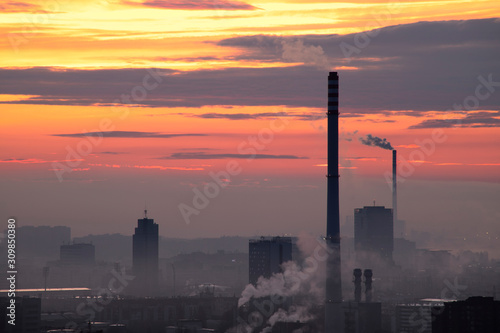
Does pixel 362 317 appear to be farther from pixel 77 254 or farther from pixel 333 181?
pixel 77 254

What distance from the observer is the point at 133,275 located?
148375 millimetres

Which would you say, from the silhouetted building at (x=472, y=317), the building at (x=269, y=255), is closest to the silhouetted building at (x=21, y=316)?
the silhouetted building at (x=472, y=317)

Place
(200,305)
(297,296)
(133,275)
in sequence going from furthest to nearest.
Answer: (133,275)
(200,305)
(297,296)

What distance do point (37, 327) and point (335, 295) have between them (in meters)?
23.2

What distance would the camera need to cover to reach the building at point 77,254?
17510cm

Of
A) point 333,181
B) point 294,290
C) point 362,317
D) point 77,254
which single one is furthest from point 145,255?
point 333,181

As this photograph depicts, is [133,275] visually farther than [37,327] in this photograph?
Yes

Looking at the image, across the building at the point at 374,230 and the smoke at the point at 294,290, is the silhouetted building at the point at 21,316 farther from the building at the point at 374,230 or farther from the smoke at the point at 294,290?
the building at the point at 374,230

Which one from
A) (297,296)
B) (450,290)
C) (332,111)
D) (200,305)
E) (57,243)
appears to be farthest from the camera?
(57,243)

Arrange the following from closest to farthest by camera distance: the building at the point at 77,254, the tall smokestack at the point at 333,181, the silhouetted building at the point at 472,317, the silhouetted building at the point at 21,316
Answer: the silhouetted building at the point at 472,317 → the silhouetted building at the point at 21,316 → the tall smokestack at the point at 333,181 → the building at the point at 77,254

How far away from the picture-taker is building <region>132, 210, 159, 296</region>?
146500mm

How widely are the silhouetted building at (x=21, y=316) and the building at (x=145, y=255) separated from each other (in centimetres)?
6681

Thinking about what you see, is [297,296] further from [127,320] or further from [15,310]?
[15,310]

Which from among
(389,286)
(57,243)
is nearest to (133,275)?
(389,286)
